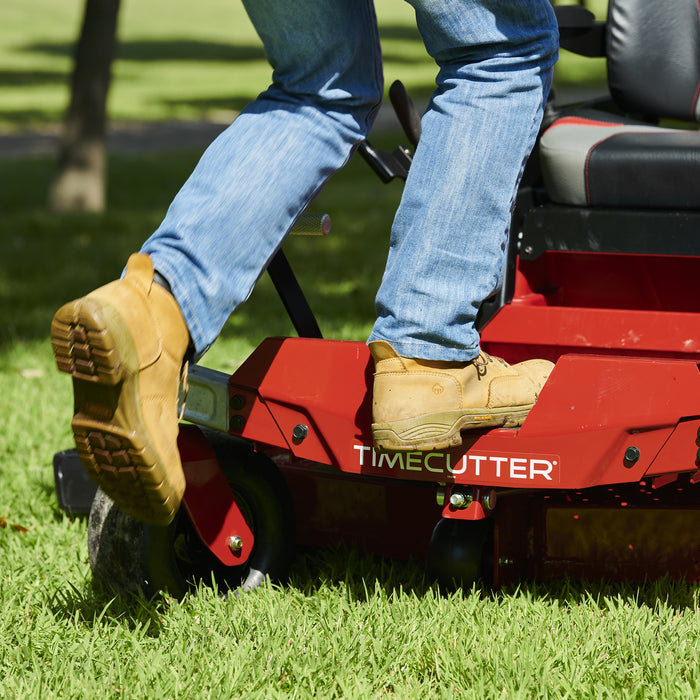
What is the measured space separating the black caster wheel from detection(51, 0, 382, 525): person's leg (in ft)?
1.85

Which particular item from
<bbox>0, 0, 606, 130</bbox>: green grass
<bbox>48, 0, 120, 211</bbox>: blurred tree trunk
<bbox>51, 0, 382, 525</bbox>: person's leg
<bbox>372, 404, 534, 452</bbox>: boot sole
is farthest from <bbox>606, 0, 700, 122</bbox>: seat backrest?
<bbox>0, 0, 606, 130</bbox>: green grass

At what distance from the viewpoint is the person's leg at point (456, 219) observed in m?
1.83

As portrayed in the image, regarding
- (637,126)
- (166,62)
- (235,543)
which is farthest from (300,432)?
(166,62)

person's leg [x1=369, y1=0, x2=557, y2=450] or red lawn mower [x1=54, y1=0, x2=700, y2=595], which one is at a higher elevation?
person's leg [x1=369, y1=0, x2=557, y2=450]

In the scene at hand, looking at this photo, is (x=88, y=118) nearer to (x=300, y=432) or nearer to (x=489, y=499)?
(x=300, y=432)

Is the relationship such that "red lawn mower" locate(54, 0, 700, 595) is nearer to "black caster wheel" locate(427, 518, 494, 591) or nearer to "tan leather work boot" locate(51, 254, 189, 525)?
"black caster wheel" locate(427, 518, 494, 591)

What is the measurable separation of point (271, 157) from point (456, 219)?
36 centimetres

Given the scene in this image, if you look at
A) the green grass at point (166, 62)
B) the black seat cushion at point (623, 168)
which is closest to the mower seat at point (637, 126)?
the black seat cushion at point (623, 168)

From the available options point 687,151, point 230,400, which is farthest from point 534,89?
point 230,400

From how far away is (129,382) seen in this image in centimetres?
169

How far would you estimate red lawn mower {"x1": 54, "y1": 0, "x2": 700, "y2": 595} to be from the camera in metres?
1.90

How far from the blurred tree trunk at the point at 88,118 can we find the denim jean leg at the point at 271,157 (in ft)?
21.3

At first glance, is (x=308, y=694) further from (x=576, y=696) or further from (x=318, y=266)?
(x=318, y=266)

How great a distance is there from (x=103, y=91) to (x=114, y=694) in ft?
24.7
